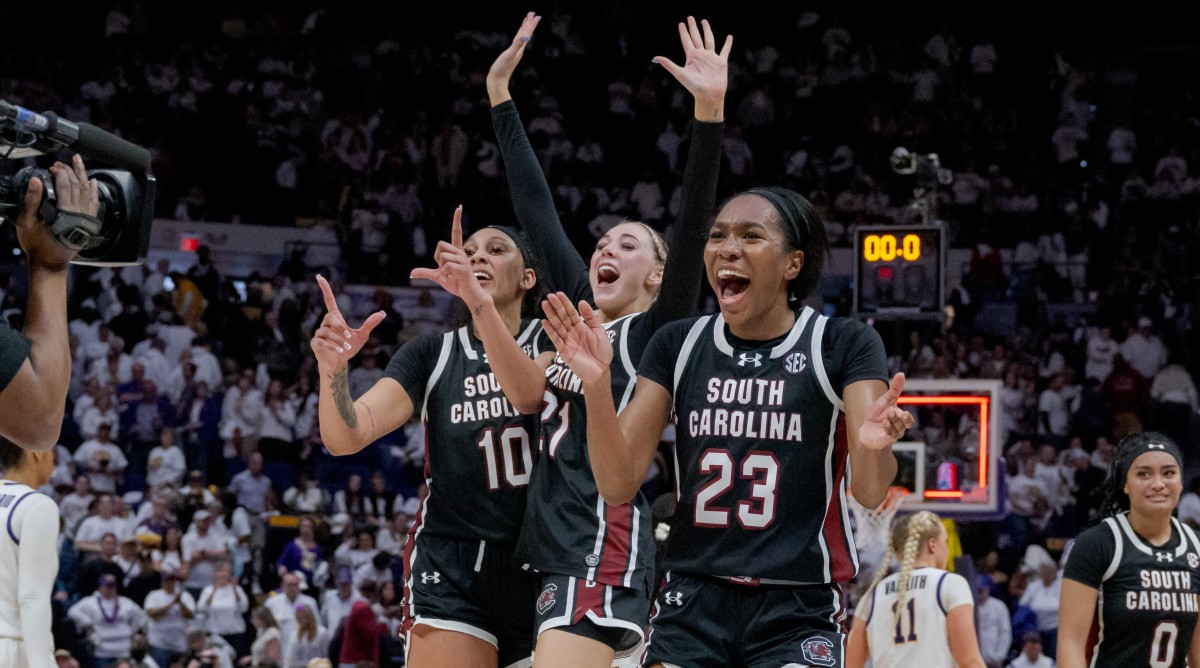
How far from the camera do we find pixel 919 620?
735 cm

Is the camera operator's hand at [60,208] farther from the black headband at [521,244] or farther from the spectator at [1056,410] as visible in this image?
the spectator at [1056,410]

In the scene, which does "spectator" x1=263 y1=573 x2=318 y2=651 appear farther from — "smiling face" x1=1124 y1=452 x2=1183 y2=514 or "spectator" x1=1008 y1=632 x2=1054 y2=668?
"smiling face" x1=1124 y1=452 x2=1183 y2=514

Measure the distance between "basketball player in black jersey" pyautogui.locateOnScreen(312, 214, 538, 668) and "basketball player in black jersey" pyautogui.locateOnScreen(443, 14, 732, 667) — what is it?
178mm

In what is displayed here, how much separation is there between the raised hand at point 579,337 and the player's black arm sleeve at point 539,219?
1226mm

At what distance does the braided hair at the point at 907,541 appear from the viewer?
742cm

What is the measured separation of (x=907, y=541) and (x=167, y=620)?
8.04 metres

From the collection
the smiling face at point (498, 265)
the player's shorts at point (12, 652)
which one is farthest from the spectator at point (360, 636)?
the smiling face at point (498, 265)

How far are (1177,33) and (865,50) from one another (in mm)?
4750

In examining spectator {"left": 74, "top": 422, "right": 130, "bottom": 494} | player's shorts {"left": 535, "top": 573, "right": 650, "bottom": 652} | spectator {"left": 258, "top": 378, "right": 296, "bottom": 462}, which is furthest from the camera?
spectator {"left": 258, "top": 378, "right": 296, "bottom": 462}

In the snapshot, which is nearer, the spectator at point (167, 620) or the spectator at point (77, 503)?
the spectator at point (167, 620)

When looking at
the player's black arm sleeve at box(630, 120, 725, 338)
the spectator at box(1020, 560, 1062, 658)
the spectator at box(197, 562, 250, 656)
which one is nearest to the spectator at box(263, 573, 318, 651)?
the spectator at box(197, 562, 250, 656)

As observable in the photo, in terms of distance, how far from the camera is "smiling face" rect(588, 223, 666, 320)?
5.07 meters

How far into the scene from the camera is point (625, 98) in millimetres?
22000

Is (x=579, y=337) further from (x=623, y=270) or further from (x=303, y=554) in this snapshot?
(x=303, y=554)
